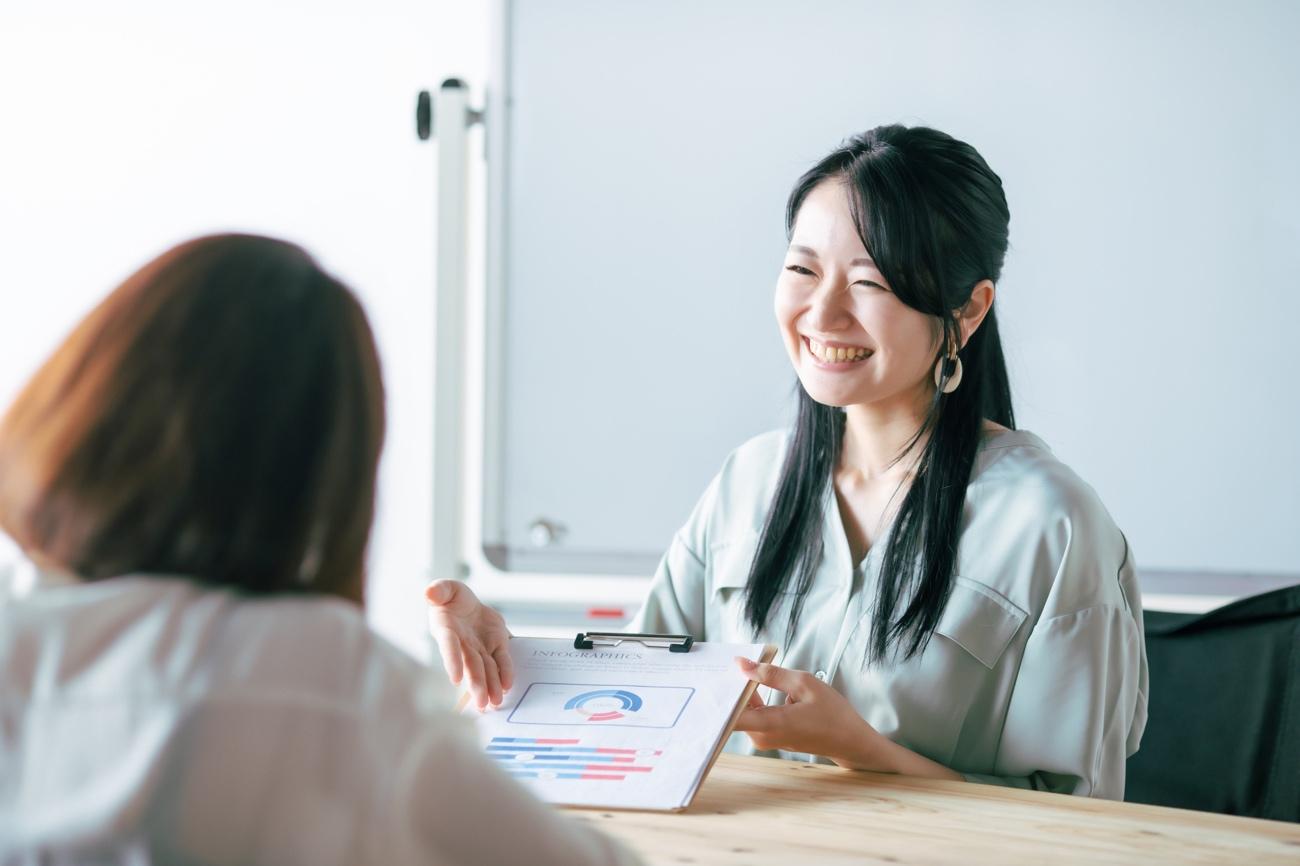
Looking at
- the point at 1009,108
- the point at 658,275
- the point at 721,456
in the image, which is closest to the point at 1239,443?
the point at 1009,108

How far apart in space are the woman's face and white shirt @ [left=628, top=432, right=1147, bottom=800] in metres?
0.18

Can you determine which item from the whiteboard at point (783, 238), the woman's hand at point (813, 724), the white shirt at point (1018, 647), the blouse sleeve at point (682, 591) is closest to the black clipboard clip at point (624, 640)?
the woman's hand at point (813, 724)

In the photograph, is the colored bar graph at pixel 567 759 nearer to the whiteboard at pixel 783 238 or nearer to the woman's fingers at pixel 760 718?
the woman's fingers at pixel 760 718

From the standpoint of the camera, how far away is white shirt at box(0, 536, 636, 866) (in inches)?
26.0

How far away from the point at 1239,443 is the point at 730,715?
1463mm

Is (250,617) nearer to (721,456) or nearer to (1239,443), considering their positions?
(721,456)

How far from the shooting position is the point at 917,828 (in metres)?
1.19

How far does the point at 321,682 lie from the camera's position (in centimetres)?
69

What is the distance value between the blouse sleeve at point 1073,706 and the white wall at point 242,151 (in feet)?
4.80

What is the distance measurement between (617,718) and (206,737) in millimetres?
712

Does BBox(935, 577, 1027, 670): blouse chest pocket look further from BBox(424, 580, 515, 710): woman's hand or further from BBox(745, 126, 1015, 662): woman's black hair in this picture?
BBox(424, 580, 515, 710): woman's hand

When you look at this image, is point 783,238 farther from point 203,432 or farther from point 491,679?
point 203,432

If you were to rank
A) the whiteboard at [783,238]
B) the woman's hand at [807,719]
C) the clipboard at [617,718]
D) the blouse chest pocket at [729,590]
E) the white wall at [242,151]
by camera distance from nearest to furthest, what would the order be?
the clipboard at [617,718] → the woman's hand at [807,719] → the blouse chest pocket at [729,590] → the whiteboard at [783,238] → the white wall at [242,151]

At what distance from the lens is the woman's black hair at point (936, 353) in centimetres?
157
